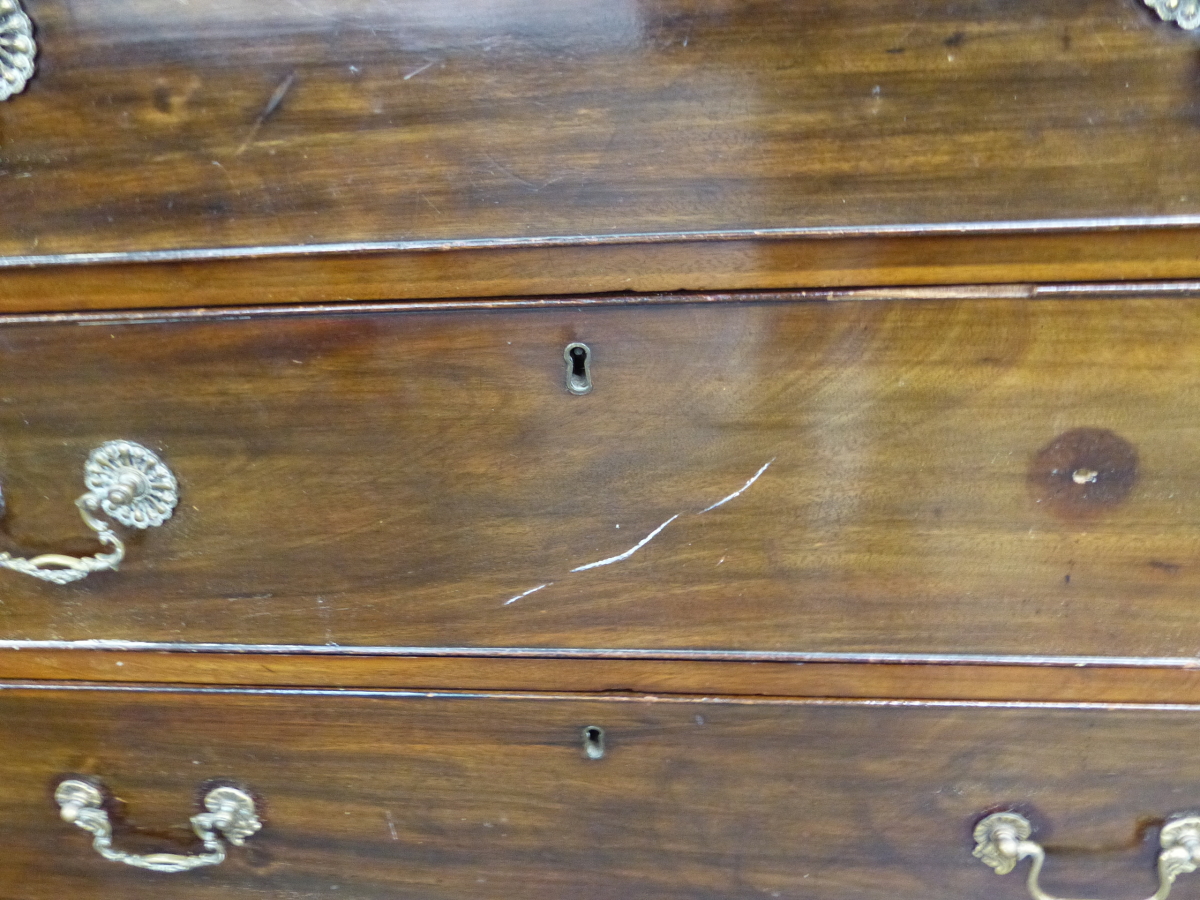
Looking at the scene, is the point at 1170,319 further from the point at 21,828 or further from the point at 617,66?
the point at 21,828

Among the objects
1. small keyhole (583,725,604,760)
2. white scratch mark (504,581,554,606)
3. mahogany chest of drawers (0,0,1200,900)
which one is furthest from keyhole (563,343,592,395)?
small keyhole (583,725,604,760)

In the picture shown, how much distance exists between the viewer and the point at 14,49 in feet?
1.22

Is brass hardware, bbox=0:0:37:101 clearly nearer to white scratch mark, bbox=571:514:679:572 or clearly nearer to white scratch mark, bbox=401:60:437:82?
white scratch mark, bbox=401:60:437:82

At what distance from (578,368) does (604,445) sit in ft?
0.14

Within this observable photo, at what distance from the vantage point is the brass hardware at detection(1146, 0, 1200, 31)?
1.10ft

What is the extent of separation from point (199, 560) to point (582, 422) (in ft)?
0.79

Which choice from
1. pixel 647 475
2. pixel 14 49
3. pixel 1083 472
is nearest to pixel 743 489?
pixel 647 475

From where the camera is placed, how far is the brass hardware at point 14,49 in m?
0.36

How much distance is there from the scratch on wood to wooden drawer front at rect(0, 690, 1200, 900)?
0.32 m

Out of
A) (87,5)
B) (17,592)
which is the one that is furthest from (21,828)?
(87,5)

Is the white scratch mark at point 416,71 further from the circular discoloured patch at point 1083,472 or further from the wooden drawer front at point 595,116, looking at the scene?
the circular discoloured patch at point 1083,472

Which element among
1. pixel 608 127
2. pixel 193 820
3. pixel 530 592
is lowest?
pixel 193 820

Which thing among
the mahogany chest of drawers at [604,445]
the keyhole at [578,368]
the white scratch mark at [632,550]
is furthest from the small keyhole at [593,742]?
the keyhole at [578,368]

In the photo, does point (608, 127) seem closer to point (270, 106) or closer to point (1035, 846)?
point (270, 106)
